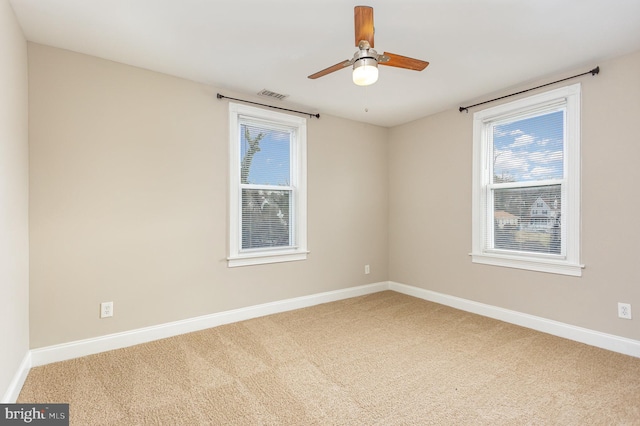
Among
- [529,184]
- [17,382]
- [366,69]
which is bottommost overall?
[17,382]

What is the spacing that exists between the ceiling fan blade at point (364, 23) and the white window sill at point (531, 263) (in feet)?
8.93

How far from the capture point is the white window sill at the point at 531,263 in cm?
295

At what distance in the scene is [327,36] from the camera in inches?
93.4

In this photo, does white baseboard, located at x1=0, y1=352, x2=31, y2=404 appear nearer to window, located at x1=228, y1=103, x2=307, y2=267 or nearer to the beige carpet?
the beige carpet

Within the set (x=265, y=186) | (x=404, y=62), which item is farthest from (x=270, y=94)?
(x=404, y=62)

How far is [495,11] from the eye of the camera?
208 cm

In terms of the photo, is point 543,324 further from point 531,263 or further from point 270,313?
point 270,313

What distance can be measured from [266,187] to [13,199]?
216 cm

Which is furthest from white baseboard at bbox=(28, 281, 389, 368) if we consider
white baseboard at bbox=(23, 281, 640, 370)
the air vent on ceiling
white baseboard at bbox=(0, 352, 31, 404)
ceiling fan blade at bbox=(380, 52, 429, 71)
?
ceiling fan blade at bbox=(380, 52, 429, 71)

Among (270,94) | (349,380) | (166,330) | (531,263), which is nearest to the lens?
(349,380)

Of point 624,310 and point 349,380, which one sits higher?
point 624,310

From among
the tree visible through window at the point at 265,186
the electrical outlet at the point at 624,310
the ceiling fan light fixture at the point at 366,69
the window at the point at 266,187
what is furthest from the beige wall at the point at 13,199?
the electrical outlet at the point at 624,310

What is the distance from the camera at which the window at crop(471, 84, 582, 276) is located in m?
2.97

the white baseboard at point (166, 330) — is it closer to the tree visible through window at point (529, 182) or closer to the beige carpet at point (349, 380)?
the beige carpet at point (349, 380)
